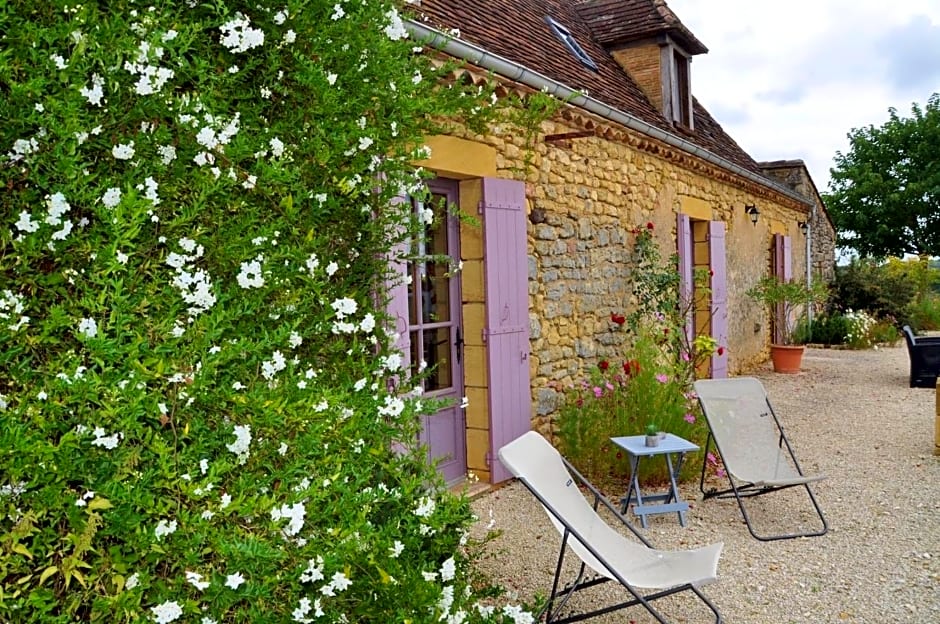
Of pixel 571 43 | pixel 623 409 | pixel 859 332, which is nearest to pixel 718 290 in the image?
pixel 571 43

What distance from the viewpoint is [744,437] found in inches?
195

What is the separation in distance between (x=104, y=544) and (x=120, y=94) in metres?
1.03

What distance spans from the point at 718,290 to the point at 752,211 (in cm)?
227

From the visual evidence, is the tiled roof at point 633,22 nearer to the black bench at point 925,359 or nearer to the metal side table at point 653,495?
the black bench at point 925,359

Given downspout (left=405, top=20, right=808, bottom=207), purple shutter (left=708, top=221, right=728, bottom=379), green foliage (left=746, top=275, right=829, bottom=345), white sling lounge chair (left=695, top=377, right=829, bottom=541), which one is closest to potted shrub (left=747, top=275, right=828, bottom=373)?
green foliage (left=746, top=275, right=829, bottom=345)

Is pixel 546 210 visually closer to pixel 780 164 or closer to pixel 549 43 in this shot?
pixel 549 43

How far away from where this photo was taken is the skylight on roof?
8.05 metres

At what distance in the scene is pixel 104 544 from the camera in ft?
5.55

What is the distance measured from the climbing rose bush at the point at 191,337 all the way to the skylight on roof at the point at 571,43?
6.15m

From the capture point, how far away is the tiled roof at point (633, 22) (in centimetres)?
877

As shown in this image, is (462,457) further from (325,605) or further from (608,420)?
(325,605)

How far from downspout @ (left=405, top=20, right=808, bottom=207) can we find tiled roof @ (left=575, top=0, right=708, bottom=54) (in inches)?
60.8

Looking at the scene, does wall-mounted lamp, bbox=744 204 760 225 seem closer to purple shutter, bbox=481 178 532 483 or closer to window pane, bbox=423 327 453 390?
purple shutter, bbox=481 178 532 483

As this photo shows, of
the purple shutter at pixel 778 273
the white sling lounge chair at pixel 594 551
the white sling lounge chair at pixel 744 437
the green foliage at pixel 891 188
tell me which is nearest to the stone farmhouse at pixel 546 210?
the white sling lounge chair at pixel 594 551
